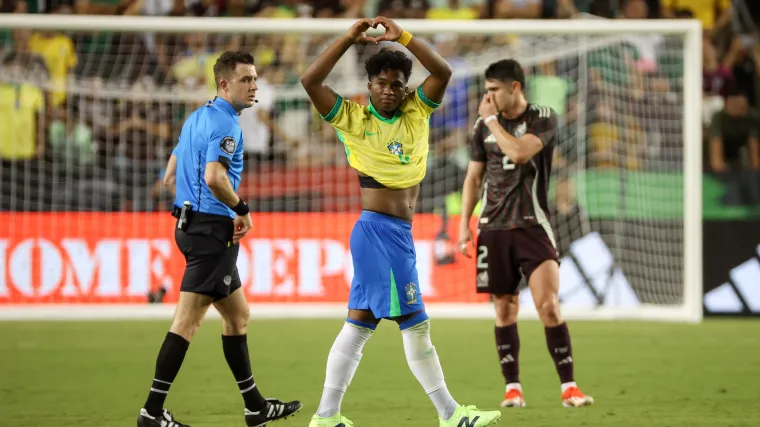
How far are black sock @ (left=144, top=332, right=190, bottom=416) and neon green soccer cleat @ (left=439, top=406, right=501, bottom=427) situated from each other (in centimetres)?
138

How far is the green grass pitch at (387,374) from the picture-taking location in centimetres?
650

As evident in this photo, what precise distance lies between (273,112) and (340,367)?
8561mm

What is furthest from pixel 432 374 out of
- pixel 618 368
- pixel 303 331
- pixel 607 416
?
pixel 303 331

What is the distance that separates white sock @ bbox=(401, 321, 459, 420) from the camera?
18.2 feet

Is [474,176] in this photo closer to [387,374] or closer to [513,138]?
[513,138]

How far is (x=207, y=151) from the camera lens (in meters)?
5.69

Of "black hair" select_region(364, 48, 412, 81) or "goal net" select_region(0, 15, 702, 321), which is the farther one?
"goal net" select_region(0, 15, 702, 321)

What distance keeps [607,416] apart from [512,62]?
7.10 feet

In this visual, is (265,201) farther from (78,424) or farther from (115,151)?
(78,424)

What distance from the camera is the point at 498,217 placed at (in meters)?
7.05

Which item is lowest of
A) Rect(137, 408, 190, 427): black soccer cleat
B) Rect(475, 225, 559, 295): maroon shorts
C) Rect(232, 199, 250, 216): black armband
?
Rect(137, 408, 190, 427): black soccer cleat

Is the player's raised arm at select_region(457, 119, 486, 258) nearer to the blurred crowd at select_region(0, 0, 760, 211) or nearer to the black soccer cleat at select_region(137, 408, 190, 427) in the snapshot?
the black soccer cleat at select_region(137, 408, 190, 427)

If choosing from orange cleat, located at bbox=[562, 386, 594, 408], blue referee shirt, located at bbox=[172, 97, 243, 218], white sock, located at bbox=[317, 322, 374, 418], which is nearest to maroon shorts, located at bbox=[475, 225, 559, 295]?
Answer: orange cleat, located at bbox=[562, 386, 594, 408]

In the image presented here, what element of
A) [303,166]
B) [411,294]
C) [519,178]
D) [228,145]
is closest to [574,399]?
[519,178]
